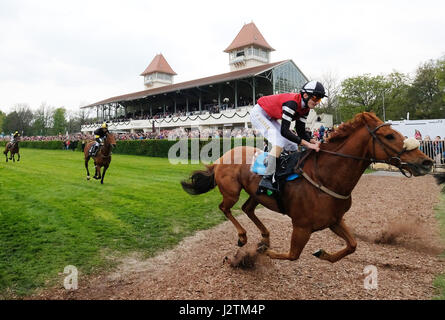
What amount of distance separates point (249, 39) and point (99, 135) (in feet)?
136

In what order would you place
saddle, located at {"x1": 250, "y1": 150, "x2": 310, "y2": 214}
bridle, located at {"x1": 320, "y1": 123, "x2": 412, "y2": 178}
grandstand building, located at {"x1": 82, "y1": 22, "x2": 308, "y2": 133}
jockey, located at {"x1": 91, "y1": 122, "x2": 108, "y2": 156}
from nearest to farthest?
1. bridle, located at {"x1": 320, "y1": 123, "x2": 412, "y2": 178}
2. saddle, located at {"x1": 250, "y1": 150, "x2": 310, "y2": 214}
3. jockey, located at {"x1": 91, "y1": 122, "x2": 108, "y2": 156}
4. grandstand building, located at {"x1": 82, "y1": 22, "x2": 308, "y2": 133}

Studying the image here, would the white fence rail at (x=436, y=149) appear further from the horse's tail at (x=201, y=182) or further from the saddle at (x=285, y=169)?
the saddle at (x=285, y=169)

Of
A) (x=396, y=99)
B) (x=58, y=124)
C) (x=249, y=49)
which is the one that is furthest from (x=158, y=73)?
(x=396, y=99)

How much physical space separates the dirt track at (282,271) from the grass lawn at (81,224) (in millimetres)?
448

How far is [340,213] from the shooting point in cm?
380

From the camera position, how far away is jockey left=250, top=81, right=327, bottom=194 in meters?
3.94

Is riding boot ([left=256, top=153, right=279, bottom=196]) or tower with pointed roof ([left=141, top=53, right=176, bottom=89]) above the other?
tower with pointed roof ([left=141, top=53, right=176, bottom=89])

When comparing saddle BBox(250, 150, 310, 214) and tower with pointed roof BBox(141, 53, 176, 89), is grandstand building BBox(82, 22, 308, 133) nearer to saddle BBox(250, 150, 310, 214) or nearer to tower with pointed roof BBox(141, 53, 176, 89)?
tower with pointed roof BBox(141, 53, 176, 89)

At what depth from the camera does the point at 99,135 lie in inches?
467

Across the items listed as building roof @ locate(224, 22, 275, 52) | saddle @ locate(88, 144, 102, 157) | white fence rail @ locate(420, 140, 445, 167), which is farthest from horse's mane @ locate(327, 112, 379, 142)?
building roof @ locate(224, 22, 275, 52)

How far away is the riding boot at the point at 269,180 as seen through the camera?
13.7 feet

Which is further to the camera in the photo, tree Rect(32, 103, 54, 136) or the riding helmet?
tree Rect(32, 103, 54, 136)

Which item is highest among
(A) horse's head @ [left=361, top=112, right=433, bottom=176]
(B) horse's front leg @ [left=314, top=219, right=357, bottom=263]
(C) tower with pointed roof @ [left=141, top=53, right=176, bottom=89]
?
(C) tower with pointed roof @ [left=141, top=53, right=176, bottom=89]
